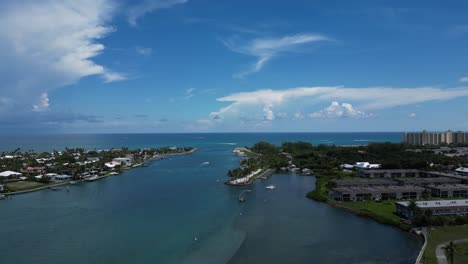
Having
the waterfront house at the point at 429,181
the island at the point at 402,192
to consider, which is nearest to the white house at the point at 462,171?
the island at the point at 402,192

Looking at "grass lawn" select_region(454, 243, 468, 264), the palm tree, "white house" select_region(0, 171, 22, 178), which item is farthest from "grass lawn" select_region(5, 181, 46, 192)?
"grass lawn" select_region(454, 243, 468, 264)

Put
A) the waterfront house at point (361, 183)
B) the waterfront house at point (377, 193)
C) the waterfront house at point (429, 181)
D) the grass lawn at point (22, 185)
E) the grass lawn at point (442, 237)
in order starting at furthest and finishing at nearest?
the grass lawn at point (22, 185) < the waterfront house at point (429, 181) < the waterfront house at point (361, 183) < the waterfront house at point (377, 193) < the grass lawn at point (442, 237)

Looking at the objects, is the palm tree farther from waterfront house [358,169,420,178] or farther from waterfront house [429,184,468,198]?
waterfront house [358,169,420,178]

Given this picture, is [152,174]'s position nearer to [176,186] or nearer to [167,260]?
[176,186]

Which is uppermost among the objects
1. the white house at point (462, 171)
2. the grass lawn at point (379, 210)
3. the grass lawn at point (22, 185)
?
the white house at point (462, 171)

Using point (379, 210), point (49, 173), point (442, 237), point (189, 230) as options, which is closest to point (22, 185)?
point (49, 173)

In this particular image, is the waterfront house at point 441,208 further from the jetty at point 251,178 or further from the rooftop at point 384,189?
the jetty at point 251,178

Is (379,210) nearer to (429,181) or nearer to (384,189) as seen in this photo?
(384,189)
